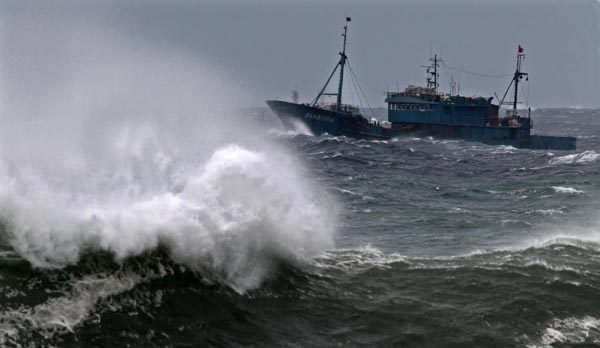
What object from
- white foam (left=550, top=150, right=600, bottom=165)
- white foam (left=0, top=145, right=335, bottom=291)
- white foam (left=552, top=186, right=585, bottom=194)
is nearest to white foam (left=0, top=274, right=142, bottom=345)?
white foam (left=0, top=145, right=335, bottom=291)

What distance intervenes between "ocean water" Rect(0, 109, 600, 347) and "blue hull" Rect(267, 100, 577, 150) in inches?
2120

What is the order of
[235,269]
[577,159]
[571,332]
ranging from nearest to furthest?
[571,332]
[235,269]
[577,159]

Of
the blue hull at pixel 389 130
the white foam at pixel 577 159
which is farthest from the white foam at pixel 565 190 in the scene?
the blue hull at pixel 389 130

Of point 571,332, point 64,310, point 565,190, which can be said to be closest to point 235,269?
point 64,310

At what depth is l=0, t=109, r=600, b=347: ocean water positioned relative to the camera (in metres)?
12.2

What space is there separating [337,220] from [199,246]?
11806mm

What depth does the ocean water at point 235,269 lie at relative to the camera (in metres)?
12.2

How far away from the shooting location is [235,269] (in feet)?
47.4

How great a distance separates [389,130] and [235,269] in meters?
65.1

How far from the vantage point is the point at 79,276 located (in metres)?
12.6

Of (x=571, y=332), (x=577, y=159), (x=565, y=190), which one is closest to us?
(x=571, y=332)

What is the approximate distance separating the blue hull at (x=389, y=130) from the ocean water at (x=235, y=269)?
177ft

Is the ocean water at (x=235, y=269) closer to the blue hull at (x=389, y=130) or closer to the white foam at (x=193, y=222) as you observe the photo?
the white foam at (x=193, y=222)

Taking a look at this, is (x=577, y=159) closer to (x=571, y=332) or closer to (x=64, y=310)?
(x=571, y=332)
